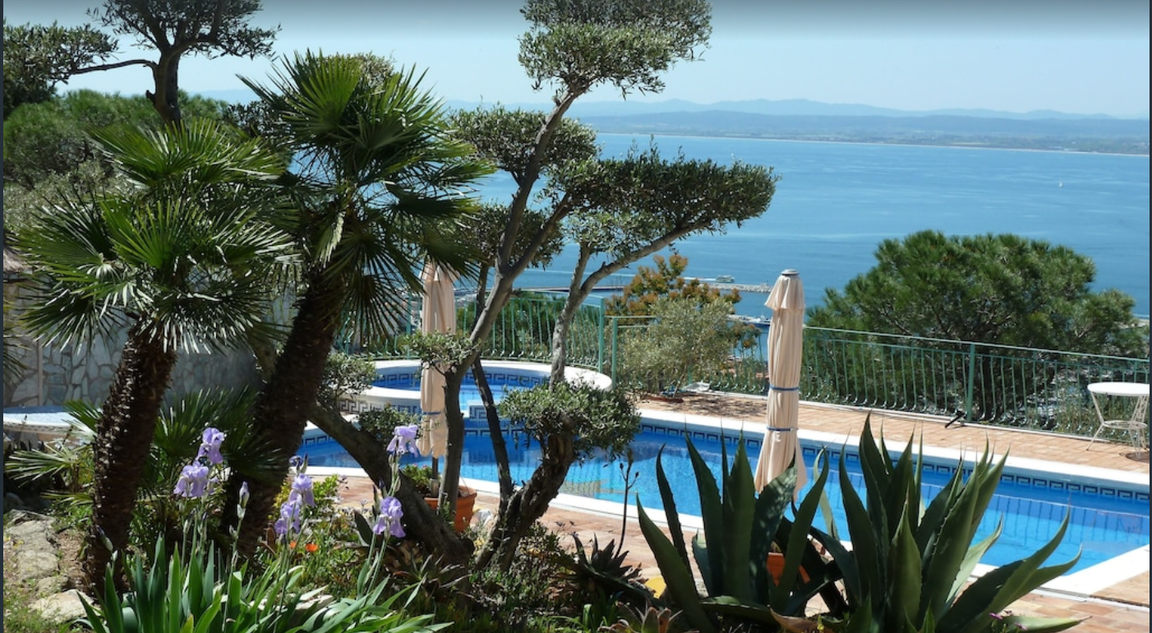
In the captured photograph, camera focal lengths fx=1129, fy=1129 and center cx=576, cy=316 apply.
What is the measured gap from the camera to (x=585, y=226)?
7371mm

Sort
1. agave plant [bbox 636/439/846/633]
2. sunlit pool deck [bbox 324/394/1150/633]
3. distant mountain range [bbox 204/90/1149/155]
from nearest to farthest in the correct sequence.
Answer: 1. agave plant [bbox 636/439/846/633]
2. sunlit pool deck [bbox 324/394/1150/633]
3. distant mountain range [bbox 204/90/1149/155]

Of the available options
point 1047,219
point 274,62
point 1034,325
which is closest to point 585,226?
point 274,62

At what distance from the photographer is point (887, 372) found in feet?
46.4

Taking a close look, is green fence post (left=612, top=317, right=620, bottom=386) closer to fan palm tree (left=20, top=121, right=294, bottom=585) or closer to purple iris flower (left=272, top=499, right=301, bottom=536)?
fan palm tree (left=20, top=121, right=294, bottom=585)

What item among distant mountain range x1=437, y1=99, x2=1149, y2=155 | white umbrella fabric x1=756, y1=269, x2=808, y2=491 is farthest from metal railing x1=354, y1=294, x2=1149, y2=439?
distant mountain range x1=437, y1=99, x2=1149, y2=155

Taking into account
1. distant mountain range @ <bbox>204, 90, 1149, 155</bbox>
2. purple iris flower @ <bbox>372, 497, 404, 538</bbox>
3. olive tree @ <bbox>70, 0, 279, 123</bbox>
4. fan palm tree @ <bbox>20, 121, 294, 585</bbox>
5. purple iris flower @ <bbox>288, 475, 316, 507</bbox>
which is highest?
distant mountain range @ <bbox>204, 90, 1149, 155</bbox>

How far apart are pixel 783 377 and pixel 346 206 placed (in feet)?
11.6

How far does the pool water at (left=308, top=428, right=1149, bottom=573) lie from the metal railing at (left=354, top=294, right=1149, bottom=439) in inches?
70.2

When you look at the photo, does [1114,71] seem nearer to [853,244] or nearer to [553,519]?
[853,244]

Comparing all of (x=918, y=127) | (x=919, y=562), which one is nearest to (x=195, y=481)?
(x=919, y=562)

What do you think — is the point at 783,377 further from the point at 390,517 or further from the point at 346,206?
the point at 390,517

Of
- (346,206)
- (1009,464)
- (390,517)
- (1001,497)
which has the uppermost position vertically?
(346,206)

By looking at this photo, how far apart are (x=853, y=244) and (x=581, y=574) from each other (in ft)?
205

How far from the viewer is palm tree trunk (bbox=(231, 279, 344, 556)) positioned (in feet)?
15.5
